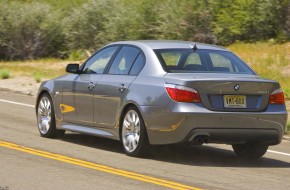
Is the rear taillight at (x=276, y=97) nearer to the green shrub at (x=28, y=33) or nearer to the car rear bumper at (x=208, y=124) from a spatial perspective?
the car rear bumper at (x=208, y=124)

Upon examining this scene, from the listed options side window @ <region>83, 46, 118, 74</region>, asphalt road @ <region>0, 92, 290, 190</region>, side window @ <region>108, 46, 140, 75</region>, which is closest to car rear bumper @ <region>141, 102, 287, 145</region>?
asphalt road @ <region>0, 92, 290, 190</region>

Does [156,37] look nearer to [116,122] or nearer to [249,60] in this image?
[249,60]

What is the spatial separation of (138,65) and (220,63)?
3.54 feet

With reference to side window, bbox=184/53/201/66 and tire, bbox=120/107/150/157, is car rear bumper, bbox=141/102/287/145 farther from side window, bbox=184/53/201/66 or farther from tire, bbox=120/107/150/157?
side window, bbox=184/53/201/66

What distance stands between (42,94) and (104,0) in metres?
21.0

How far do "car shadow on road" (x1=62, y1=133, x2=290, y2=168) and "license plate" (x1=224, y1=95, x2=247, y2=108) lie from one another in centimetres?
77

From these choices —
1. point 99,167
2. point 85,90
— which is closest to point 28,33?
point 85,90

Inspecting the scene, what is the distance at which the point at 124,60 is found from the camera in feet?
40.6

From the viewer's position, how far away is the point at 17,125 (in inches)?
602

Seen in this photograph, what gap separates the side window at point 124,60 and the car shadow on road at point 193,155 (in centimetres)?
108

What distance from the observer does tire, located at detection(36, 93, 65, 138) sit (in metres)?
13.6

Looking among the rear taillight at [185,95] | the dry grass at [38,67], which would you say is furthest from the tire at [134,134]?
the dry grass at [38,67]

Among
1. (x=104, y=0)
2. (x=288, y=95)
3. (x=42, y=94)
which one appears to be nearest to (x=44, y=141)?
(x=42, y=94)

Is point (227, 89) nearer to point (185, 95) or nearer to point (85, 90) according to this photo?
point (185, 95)
